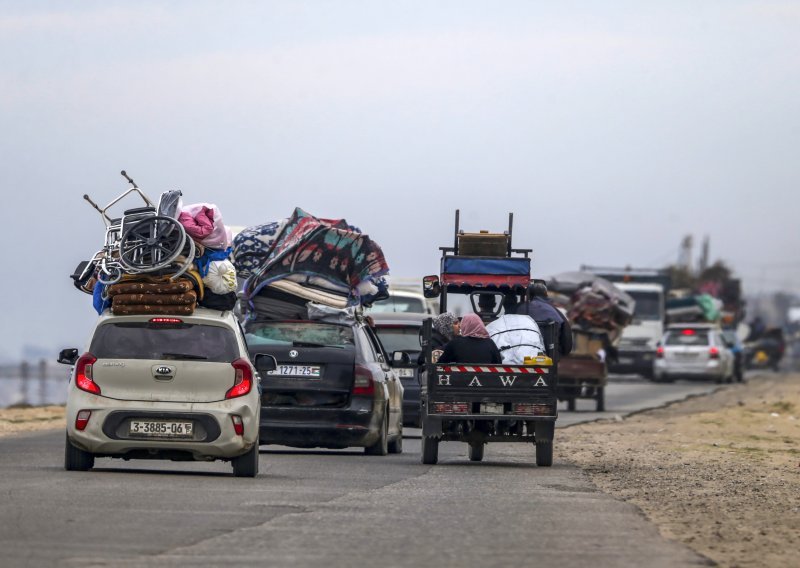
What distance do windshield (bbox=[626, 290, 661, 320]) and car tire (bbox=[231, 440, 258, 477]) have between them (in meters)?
43.1

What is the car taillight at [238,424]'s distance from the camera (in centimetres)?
1547

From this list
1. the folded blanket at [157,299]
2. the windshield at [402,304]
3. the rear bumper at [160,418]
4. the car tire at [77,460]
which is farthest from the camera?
the windshield at [402,304]

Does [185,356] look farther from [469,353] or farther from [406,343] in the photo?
Answer: [406,343]

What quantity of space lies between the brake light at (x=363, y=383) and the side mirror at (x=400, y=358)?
3.29ft

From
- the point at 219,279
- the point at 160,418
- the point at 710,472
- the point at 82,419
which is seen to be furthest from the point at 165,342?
the point at 710,472

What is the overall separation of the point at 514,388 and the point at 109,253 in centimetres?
472

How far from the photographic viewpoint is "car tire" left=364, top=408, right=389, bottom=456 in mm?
19859

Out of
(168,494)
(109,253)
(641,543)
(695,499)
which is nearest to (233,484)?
(168,494)

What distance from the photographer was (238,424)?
1548 cm

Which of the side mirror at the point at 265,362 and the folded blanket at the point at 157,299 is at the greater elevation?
the folded blanket at the point at 157,299

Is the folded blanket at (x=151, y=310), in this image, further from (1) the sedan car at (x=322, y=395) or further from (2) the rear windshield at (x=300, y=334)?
(2) the rear windshield at (x=300, y=334)

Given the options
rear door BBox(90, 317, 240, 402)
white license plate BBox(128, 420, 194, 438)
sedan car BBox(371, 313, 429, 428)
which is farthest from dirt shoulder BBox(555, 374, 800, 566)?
white license plate BBox(128, 420, 194, 438)

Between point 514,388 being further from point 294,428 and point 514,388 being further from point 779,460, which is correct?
point 779,460

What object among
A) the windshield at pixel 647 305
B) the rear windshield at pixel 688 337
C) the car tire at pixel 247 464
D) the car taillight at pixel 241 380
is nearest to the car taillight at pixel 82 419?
the car taillight at pixel 241 380
